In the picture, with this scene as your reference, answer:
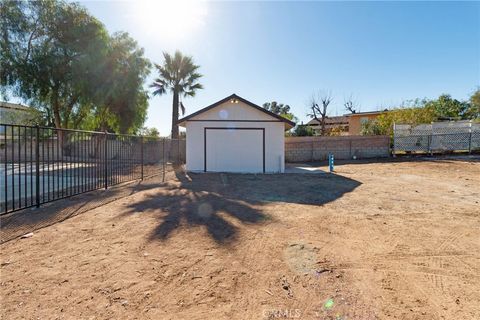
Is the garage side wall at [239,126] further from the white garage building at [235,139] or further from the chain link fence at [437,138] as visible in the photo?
the chain link fence at [437,138]

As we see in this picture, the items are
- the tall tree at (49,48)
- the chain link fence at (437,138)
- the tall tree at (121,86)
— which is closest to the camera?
the tall tree at (49,48)

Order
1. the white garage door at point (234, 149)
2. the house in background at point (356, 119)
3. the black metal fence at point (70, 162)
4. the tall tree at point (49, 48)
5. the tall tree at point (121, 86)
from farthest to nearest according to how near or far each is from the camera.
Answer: the house in background at point (356, 119) < the tall tree at point (121, 86) < the tall tree at point (49, 48) < the white garage door at point (234, 149) < the black metal fence at point (70, 162)

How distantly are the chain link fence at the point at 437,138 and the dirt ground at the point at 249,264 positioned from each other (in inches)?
576

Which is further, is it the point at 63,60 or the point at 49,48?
the point at 63,60

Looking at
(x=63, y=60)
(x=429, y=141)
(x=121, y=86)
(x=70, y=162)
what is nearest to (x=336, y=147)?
(x=429, y=141)

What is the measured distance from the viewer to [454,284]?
264cm

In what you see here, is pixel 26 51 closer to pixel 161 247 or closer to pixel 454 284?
pixel 161 247

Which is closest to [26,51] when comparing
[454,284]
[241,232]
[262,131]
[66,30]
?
[66,30]

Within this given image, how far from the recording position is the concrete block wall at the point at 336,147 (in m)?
18.5

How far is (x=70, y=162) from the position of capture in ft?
25.5

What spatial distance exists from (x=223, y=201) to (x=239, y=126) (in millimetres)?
6851

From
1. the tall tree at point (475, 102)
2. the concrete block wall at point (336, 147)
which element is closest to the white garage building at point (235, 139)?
the concrete block wall at point (336, 147)

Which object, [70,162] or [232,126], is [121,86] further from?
[70,162]

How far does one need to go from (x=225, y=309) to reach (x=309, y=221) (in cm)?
286
